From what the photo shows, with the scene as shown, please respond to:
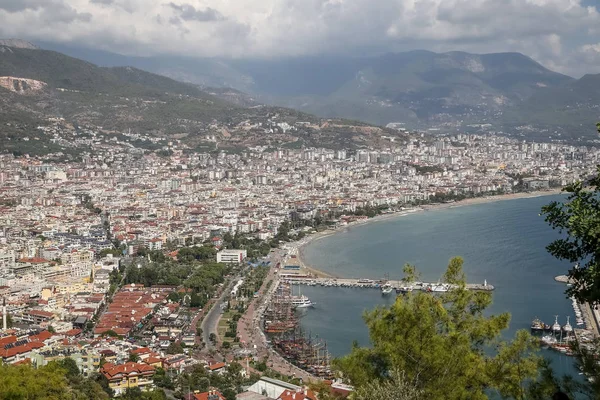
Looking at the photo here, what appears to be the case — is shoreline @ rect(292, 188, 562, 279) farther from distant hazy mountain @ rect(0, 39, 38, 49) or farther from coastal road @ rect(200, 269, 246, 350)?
distant hazy mountain @ rect(0, 39, 38, 49)

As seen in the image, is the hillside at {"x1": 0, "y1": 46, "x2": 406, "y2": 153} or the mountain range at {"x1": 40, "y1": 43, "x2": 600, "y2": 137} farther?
the mountain range at {"x1": 40, "y1": 43, "x2": 600, "y2": 137}

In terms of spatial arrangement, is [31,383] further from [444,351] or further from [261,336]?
[261,336]

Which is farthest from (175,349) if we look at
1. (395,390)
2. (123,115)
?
(123,115)

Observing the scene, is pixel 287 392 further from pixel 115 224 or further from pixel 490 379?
pixel 115 224

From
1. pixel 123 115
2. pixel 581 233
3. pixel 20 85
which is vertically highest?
→ pixel 20 85

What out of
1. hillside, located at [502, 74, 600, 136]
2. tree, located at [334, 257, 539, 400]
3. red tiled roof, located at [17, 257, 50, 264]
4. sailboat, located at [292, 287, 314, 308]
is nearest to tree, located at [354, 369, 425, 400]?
tree, located at [334, 257, 539, 400]
